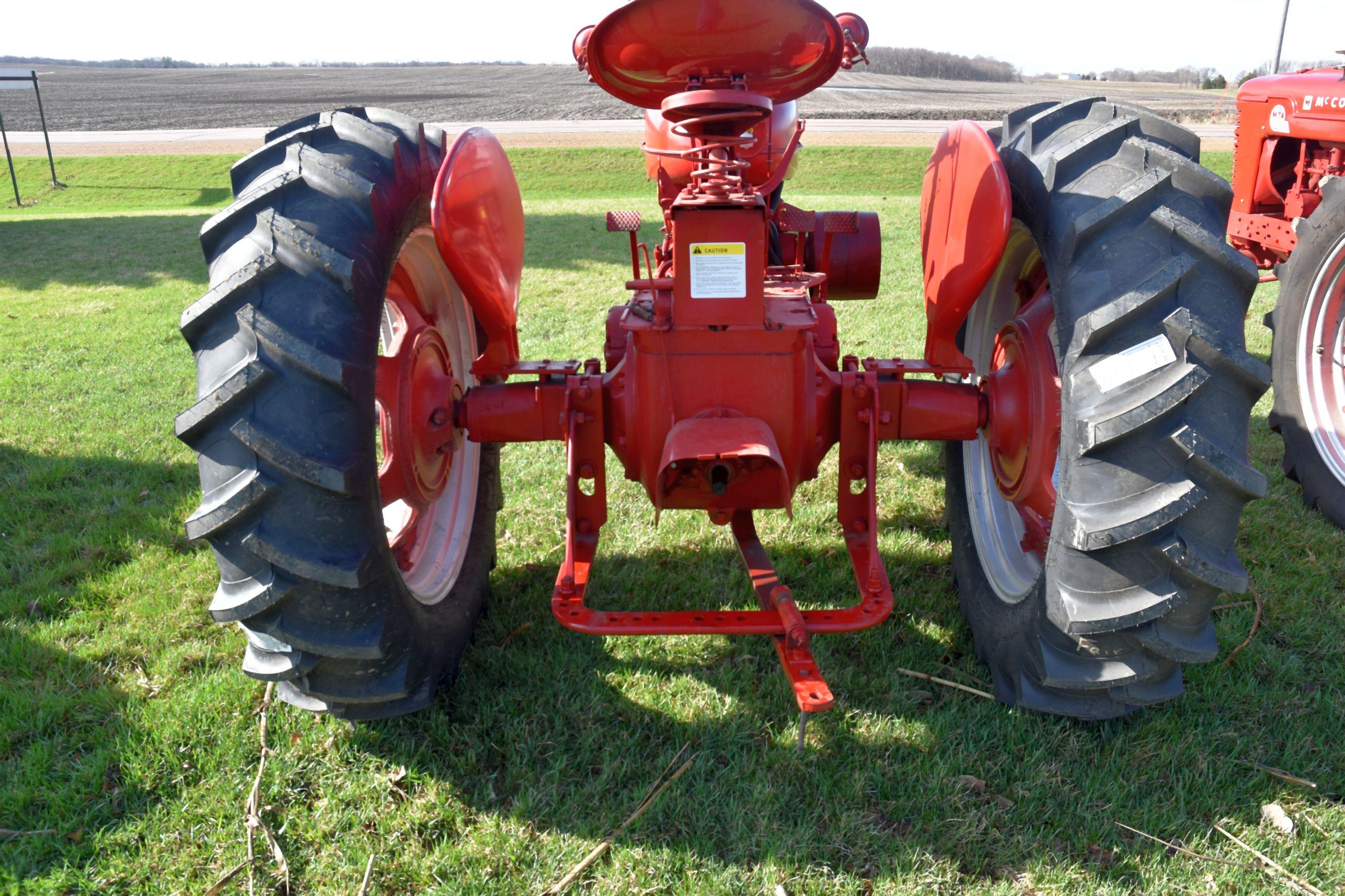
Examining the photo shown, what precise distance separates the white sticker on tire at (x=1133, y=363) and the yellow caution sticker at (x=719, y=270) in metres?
0.84

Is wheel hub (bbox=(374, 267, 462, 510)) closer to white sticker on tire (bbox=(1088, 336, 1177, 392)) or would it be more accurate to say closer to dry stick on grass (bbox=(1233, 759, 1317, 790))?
white sticker on tire (bbox=(1088, 336, 1177, 392))

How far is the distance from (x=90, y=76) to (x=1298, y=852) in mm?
73826

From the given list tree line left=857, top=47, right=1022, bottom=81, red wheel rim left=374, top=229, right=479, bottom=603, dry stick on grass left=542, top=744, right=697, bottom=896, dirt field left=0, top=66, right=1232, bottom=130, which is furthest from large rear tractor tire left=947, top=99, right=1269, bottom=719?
tree line left=857, top=47, right=1022, bottom=81

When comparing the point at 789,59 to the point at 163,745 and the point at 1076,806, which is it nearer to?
the point at 1076,806

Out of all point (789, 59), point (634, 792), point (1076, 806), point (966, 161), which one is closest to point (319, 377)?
point (634, 792)

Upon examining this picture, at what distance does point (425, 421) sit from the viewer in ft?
8.36

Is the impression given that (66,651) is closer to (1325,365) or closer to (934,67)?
(1325,365)

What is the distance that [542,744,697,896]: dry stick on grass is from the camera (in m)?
1.93

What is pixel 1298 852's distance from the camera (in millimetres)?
1980

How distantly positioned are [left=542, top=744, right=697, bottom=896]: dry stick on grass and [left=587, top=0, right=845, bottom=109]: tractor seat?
176 cm

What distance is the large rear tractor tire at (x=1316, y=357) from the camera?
3506mm

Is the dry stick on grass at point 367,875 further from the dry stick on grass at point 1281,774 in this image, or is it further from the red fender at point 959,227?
the dry stick on grass at point 1281,774

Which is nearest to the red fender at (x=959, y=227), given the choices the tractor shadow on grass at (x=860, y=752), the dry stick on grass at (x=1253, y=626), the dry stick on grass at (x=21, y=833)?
the tractor shadow on grass at (x=860, y=752)

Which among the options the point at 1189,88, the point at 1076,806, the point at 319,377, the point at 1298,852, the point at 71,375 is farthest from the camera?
the point at 1189,88
